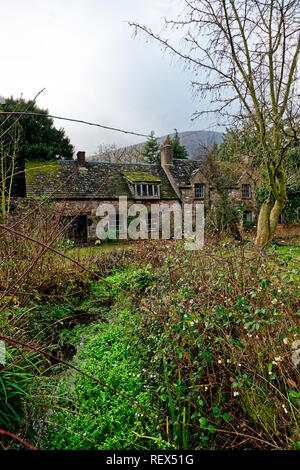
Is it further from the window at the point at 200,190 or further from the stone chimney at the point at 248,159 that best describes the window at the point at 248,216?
the stone chimney at the point at 248,159

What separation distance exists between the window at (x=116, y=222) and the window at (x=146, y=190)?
2138 millimetres

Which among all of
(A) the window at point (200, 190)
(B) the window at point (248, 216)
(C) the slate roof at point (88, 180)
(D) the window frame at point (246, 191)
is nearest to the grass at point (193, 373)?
(C) the slate roof at point (88, 180)

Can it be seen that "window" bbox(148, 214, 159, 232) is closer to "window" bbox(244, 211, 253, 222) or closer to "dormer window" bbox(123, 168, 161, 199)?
"dormer window" bbox(123, 168, 161, 199)

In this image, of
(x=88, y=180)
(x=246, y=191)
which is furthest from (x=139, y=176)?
(x=246, y=191)

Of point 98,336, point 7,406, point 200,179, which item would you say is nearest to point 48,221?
point 98,336

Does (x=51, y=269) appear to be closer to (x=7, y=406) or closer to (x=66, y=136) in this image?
(x=7, y=406)

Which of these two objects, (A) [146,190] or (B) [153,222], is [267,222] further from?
(B) [153,222]

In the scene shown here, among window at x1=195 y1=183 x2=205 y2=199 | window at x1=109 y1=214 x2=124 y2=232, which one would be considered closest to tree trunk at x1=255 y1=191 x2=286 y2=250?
window at x1=109 y1=214 x2=124 y2=232

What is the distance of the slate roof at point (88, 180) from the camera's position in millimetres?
15814

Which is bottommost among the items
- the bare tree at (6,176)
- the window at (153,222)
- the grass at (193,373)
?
the grass at (193,373)

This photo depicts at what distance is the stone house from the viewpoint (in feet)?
53.9

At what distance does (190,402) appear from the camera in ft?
7.89

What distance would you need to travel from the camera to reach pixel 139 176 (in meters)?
18.5
